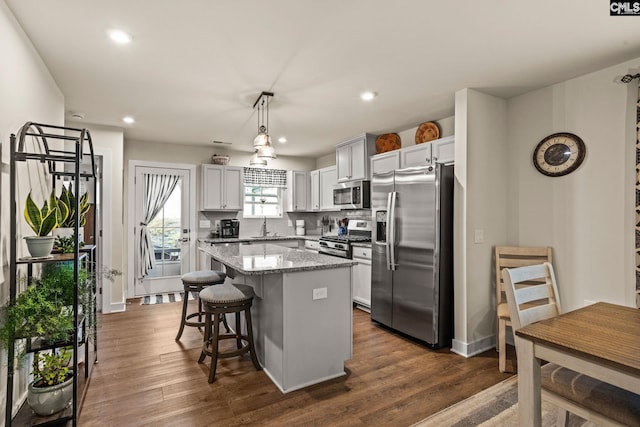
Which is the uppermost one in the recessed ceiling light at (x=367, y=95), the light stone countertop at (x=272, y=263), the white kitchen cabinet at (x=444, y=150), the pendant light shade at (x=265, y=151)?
the recessed ceiling light at (x=367, y=95)

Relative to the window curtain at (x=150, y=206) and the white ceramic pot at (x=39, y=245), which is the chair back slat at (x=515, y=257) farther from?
the window curtain at (x=150, y=206)

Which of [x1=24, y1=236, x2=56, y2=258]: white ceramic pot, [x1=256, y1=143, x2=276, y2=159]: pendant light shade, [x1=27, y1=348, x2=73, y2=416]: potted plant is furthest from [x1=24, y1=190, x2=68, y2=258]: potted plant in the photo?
[x1=256, y1=143, x2=276, y2=159]: pendant light shade

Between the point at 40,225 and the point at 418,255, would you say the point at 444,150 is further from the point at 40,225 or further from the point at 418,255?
the point at 40,225

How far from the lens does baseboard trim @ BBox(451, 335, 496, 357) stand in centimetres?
310

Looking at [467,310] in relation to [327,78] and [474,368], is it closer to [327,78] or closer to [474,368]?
[474,368]

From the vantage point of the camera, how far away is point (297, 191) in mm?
6438

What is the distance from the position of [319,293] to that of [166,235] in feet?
12.9

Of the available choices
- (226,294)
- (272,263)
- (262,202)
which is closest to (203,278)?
(226,294)

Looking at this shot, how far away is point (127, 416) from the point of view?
2141 mm

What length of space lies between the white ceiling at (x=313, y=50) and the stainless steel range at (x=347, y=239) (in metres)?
1.86

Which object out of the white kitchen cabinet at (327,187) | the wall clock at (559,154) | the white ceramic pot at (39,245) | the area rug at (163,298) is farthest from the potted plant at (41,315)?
the white kitchen cabinet at (327,187)

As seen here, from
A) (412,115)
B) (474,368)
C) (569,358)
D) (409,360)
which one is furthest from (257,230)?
(569,358)

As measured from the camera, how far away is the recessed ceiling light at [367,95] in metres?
3.29

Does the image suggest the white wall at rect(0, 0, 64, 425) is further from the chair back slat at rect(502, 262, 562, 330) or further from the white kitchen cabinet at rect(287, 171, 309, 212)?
the white kitchen cabinet at rect(287, 171, 309, 212)
